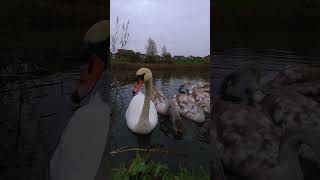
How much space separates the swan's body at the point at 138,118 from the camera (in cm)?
253

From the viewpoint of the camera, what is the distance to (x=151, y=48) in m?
2.58

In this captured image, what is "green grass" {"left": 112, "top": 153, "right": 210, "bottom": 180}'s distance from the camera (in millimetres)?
2490

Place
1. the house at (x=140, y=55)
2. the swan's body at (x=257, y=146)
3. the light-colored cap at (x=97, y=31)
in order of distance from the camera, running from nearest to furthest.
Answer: the swan's body at (x=257, y=146)
the light-colored cap at (x=97, y=31)
the house at (x=140, y=55)

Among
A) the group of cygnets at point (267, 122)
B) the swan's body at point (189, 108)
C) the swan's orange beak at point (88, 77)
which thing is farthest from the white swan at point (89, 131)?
the group of cygnets at point (267, 122)

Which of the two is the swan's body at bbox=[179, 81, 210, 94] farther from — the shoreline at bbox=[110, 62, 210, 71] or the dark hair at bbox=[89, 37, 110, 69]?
the dark hair at bbox=[89, 37, 110, 69]

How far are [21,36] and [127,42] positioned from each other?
638 mm

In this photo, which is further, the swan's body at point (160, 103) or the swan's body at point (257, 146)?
the swan's body at point (160, 103)

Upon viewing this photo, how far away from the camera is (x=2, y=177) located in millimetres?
2430

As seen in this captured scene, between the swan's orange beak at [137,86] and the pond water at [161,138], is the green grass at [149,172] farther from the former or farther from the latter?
the swan's orange beak at [137,86]

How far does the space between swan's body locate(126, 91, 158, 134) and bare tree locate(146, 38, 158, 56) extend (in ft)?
0.89

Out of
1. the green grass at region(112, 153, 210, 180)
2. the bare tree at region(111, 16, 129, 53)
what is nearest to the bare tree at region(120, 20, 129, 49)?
the bare tree at region(111, 16, 129, 53)

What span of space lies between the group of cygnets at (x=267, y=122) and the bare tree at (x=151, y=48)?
0.48 meters

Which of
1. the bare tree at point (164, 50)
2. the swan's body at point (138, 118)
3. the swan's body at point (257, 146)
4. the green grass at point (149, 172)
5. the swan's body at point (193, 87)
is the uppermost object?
the bare tree at point (164, 50)

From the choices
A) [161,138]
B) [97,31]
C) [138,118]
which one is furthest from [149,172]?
[97,31]
